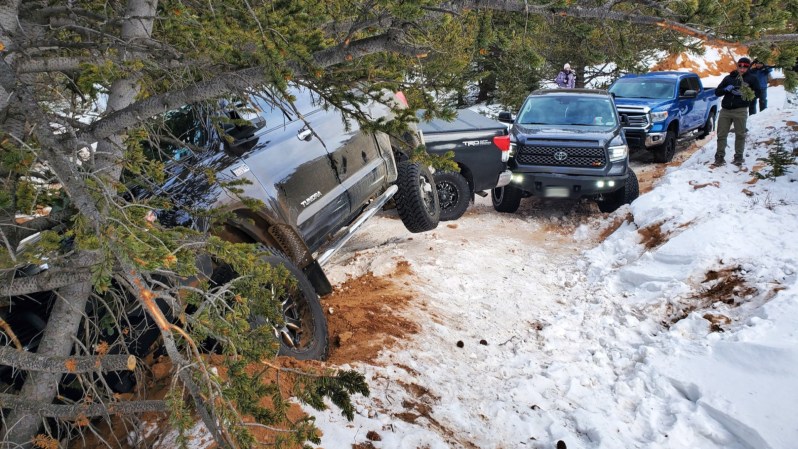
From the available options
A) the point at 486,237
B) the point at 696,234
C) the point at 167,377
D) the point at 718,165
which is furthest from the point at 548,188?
the point at 167,377

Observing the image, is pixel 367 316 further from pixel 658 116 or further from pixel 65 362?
pixel 658 116

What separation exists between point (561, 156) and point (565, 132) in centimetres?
46

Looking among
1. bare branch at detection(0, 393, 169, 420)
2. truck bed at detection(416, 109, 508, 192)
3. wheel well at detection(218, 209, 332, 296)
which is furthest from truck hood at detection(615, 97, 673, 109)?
bare branch at detection(0, 393, 169, 420)

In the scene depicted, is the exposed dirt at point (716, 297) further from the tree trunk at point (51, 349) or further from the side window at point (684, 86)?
the side window at point (684, 86)

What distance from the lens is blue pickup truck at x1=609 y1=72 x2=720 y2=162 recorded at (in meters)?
12.4

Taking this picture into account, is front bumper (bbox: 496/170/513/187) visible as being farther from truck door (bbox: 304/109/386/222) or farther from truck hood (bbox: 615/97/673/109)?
truck hood (bbox: 615/97/673/109)

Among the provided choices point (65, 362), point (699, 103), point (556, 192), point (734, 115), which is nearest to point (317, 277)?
point (65, 362)

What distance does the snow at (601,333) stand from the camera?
3.73 metres

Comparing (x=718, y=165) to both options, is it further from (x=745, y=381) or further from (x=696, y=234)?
(x=745, y=381)

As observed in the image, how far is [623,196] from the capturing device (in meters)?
9.33

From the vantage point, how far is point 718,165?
381 inches

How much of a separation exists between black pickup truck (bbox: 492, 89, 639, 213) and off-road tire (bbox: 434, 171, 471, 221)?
126 centimetres

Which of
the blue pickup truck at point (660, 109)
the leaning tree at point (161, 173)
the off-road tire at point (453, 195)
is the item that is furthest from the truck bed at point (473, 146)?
the blue pickup truck at point (660, 109)

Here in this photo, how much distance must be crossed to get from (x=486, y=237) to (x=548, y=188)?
1.43 m
